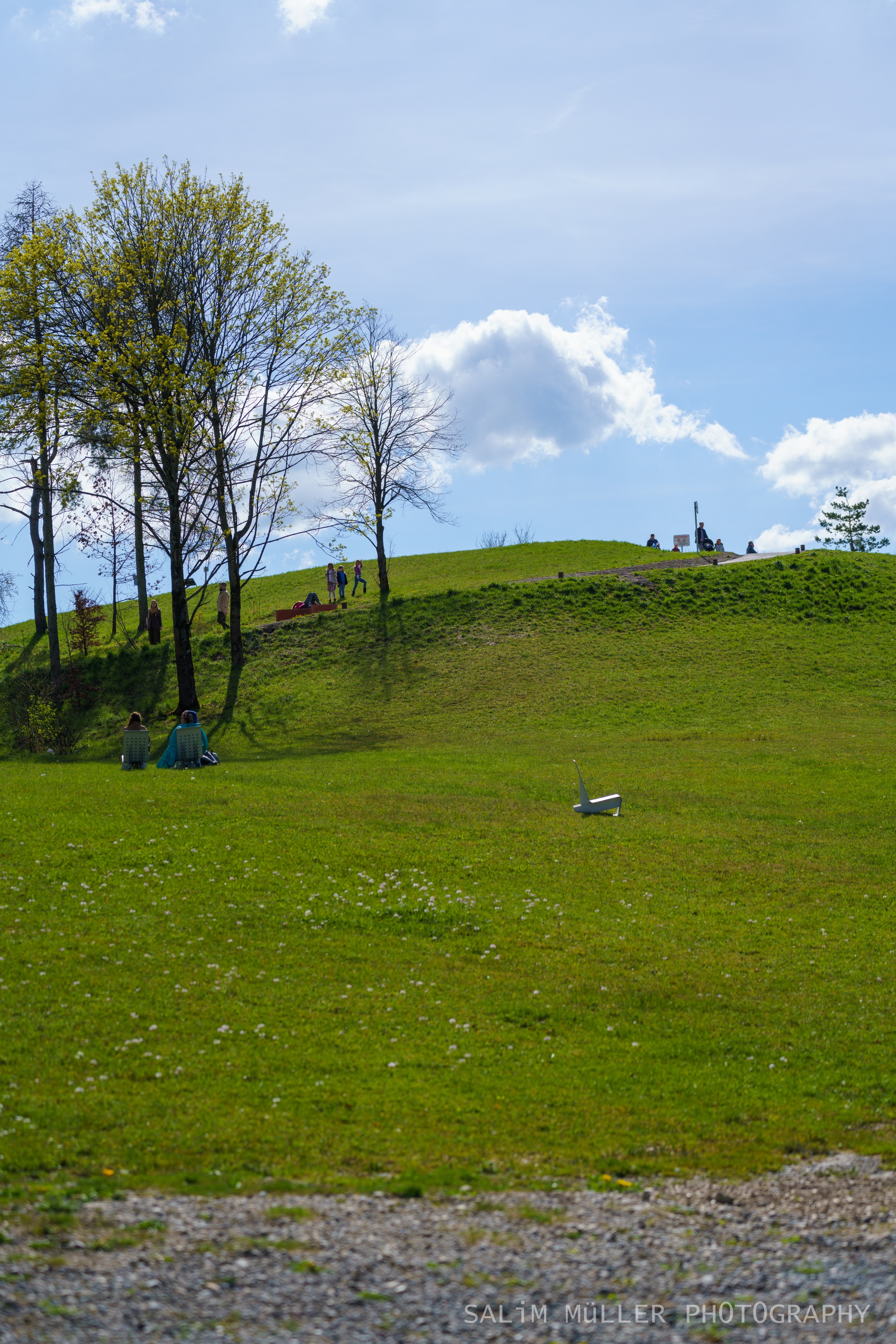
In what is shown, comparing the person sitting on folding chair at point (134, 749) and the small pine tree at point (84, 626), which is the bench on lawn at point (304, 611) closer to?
the small pine tree at point (84, 626)

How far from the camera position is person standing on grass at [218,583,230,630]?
50.6m

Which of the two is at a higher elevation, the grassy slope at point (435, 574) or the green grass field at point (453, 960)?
the grassy slope at point (435, 574)

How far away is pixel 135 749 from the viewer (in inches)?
A: 1102

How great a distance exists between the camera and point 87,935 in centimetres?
1384

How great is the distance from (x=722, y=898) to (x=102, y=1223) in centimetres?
1245

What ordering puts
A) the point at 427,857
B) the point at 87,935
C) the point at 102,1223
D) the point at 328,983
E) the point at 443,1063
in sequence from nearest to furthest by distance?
1. the point at 102,1223
2. the point at 443,1063
3. the point at 328,983
4. the point at 87,935
5. the point at 427,857

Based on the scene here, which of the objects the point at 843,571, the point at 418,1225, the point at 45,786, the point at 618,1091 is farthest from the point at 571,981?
the point at 843,571

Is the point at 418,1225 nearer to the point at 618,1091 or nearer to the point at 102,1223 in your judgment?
the point at 102,1223

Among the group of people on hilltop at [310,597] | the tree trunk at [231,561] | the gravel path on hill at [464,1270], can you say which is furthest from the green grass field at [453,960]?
the group of people on hilltop at [310,597]

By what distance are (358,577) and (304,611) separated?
235 inches

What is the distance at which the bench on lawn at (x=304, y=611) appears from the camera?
53.8m

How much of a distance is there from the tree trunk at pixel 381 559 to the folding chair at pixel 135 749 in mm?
25727

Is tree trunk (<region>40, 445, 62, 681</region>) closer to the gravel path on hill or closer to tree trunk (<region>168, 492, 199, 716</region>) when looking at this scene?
tree trunk (<region>168, 492, 199, 716</region>)

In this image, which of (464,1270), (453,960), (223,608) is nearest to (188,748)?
(453,960)
